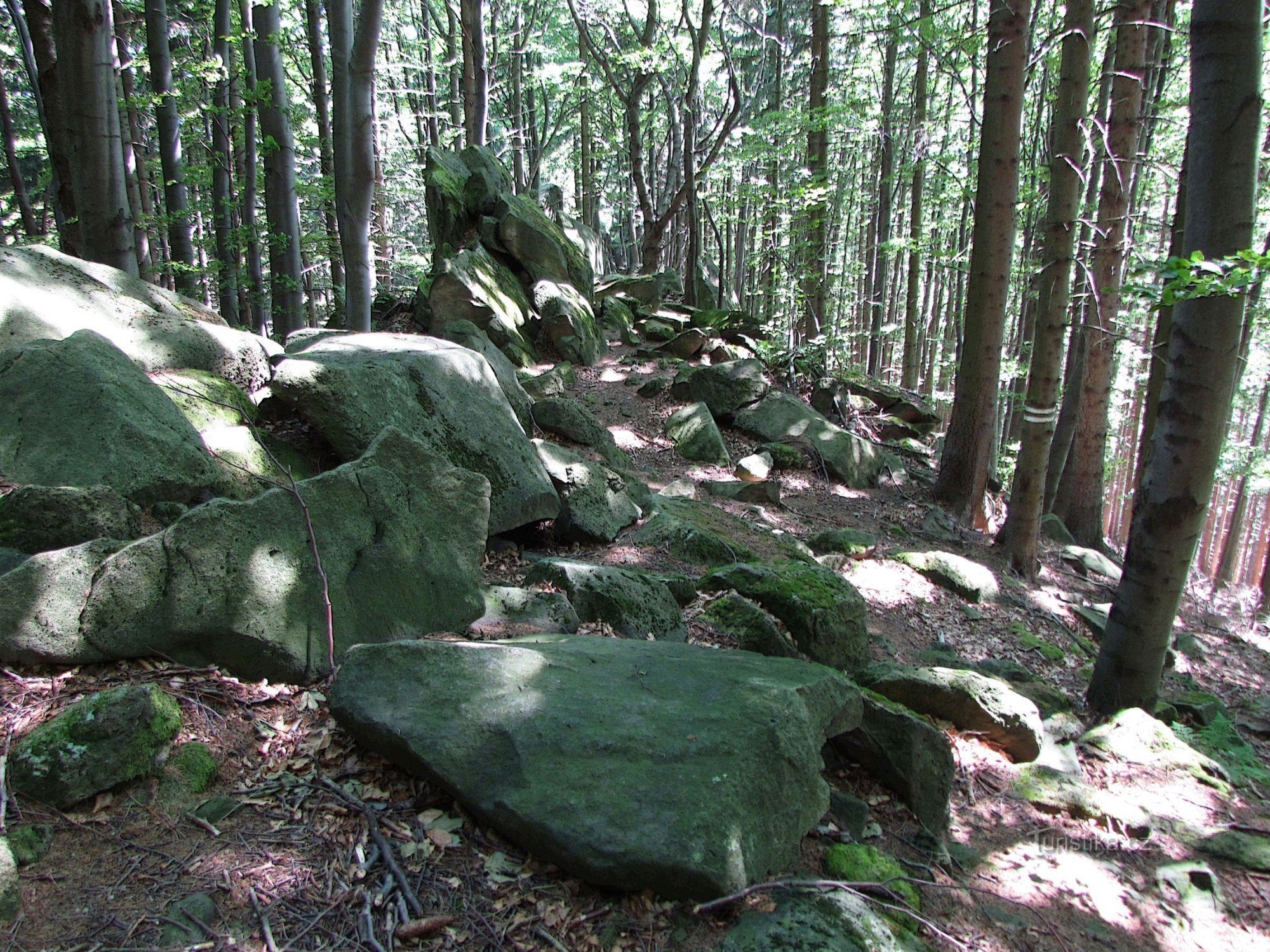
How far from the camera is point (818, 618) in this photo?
5055 mm

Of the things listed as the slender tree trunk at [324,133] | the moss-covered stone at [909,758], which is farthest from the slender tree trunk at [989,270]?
the slender tree trunk at [324,133]

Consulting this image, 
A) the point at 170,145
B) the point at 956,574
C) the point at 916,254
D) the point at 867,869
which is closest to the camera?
the point at 867,869

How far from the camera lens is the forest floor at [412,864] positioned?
2.06 m

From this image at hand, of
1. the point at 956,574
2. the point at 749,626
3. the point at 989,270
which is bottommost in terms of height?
the point at 956,574

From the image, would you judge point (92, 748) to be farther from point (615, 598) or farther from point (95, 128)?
point (95, 128)

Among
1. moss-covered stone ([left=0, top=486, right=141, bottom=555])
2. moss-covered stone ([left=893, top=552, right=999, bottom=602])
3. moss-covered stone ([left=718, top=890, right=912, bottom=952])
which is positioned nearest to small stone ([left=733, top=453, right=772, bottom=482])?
moss-covered stone ([left=893, top=552, right=999, bottom=602])

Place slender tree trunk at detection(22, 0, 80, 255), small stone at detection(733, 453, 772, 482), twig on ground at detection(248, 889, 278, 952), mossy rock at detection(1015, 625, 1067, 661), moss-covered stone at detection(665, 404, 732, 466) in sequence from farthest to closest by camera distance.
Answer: moss-covered stone at detection(665, 404, 732, 466) < small stone at detection(733, 453, 772, 482) < slender tree trunk at detection(22, 0, 80, 255) < mossy rock at detection(1015, 625, 1067, 661) < twig on ground at detection(248, 889, 278, 952)

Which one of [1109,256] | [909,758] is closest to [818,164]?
[1109,256]

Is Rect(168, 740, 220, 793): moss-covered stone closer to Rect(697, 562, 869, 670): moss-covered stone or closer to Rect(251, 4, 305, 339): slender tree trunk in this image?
Rect(697, 562, 869, 670): moss-covered stone

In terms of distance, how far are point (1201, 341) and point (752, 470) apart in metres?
5.71

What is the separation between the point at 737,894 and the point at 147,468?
3.43 meters

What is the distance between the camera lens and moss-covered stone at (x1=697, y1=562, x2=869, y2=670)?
16.5 feet

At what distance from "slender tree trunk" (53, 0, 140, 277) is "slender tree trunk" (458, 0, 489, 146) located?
10.4 metres

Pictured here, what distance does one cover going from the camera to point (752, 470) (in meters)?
9.86
